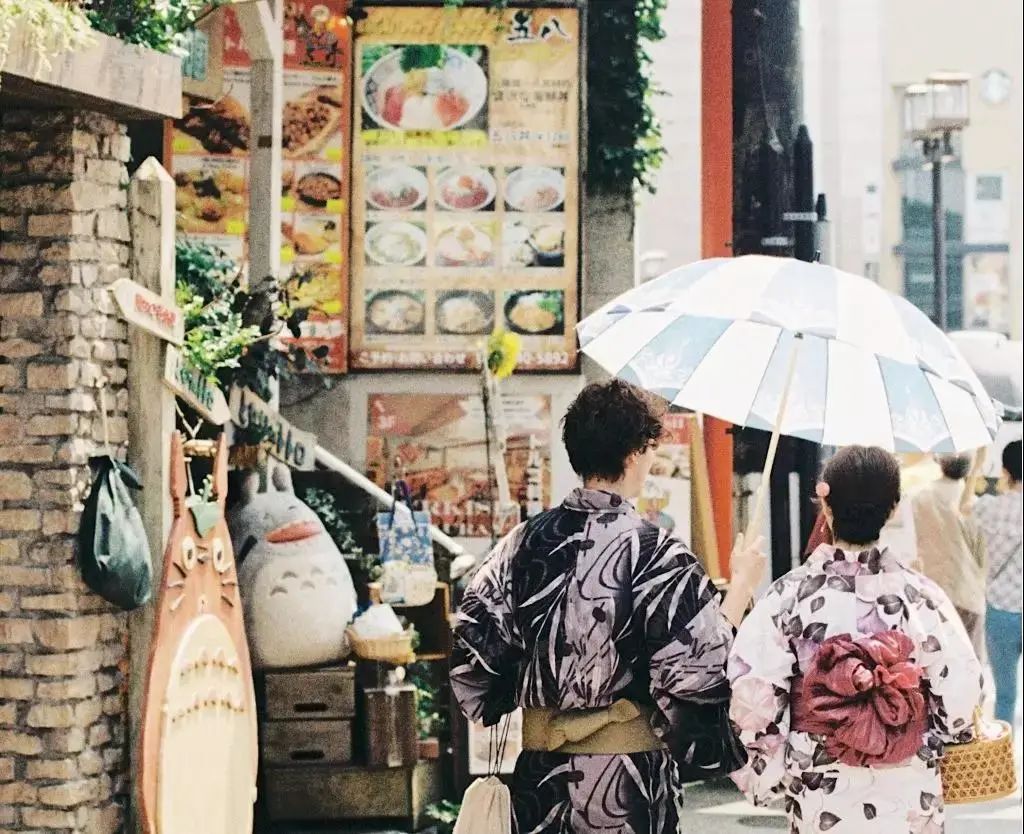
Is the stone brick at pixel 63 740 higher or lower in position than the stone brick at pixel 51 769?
higher

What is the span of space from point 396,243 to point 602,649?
21.7 ft

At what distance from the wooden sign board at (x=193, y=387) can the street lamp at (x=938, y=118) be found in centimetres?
1094

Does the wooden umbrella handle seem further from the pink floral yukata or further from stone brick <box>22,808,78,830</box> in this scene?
stone brick <box>22,808,78,830</box>

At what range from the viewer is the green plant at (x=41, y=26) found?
18.8 ft

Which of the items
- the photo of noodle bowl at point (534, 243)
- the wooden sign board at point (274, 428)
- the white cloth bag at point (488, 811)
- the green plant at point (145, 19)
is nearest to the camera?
the white cloth bag at point (488, 811)

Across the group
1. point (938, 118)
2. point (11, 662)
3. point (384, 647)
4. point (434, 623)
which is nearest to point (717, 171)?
point (434, 623)

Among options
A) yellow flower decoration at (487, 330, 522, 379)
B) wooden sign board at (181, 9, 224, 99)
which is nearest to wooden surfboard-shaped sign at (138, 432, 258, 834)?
wooden sign board at (181, 9, 224, 99)

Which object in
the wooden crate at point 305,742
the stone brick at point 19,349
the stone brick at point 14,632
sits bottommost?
the wooden crate at point 305,742

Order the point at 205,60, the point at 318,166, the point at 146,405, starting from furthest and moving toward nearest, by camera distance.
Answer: the point at 318,166
the point at 205,60
the point at 146,405

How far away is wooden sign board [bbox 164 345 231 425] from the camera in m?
7.32

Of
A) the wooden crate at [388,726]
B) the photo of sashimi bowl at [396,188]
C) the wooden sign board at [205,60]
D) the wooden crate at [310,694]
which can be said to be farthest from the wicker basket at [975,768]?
the photo of sashimi bowl at [396,188]

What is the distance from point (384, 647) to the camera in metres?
9.09

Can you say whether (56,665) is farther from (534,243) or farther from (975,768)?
(534,243)

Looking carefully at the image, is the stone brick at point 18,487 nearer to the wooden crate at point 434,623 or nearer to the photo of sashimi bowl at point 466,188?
the wooden crate at point 434,623
